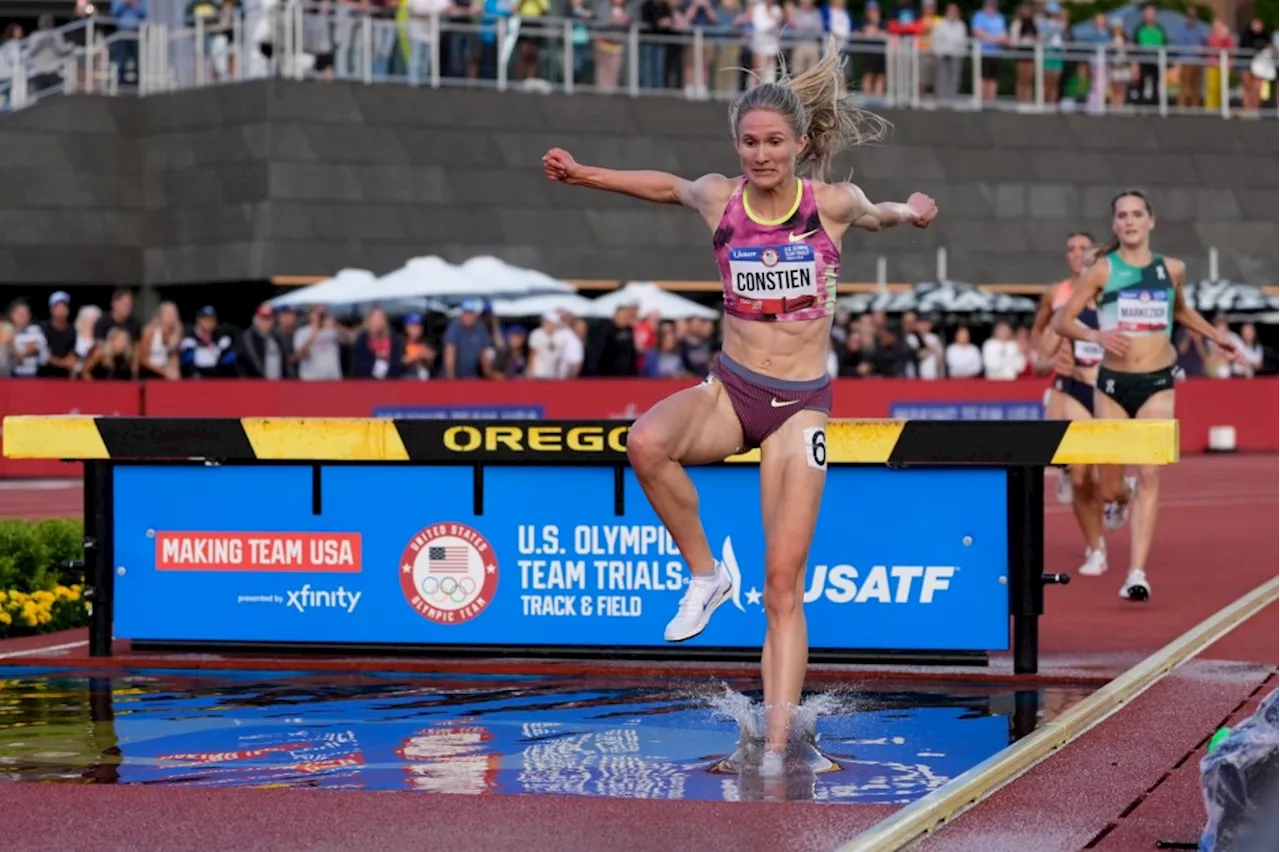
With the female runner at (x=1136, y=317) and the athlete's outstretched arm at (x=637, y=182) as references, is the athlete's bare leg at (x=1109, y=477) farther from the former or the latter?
the athlete's outstretched arm at (x=637, y=182)

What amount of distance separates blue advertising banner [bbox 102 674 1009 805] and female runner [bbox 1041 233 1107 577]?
219 inches

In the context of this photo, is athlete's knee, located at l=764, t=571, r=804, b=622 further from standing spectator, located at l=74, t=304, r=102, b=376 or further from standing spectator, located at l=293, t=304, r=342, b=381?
standing spectator, located at l=293, t=304, r=342, b=381

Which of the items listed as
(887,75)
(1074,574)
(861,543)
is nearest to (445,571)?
(861,543)

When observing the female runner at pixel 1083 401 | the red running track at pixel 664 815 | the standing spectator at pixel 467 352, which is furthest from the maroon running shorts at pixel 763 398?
the standing spectator at pixel 467 352

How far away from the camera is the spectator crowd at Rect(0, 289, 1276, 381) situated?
26.1 metres

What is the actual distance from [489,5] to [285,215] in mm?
4478

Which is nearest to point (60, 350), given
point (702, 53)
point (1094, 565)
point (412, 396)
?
point (412, 396)

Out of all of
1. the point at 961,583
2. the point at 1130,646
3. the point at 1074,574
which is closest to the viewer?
the point at 961,583

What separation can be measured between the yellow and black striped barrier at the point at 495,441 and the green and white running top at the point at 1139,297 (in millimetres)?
3680

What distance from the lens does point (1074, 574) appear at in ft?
49.5


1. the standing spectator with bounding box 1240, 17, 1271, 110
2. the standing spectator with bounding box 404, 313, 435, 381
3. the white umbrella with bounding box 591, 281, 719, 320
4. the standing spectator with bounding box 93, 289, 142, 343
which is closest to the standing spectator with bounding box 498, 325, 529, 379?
the standing spectator with bounding box 404, 313, 435, 381

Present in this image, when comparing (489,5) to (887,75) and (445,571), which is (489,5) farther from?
(445,571)

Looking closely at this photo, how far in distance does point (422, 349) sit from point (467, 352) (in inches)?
22.6

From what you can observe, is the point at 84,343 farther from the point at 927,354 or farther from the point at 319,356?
the point at 927,354
